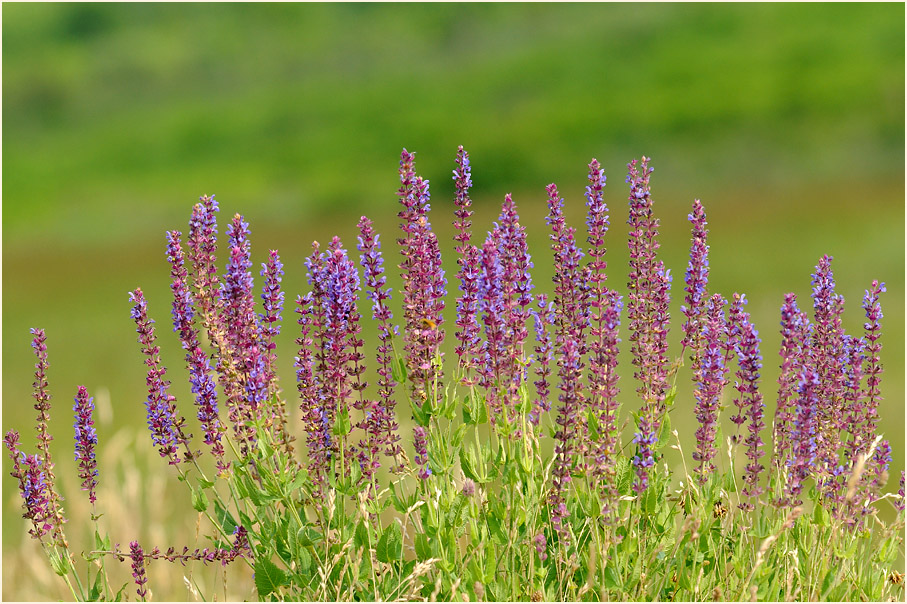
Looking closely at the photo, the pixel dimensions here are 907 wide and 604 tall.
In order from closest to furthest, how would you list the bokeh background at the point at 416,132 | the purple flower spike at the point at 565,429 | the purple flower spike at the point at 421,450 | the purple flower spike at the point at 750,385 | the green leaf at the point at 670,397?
the purple flower spike at the point at 565,429
the purple flower spike at the point at 750,385
the purple flower spike at the point at 421,450
the green leaf at the point at 670,397
the bokeh background at the point at 416,132

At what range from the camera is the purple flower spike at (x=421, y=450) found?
384 centimetres

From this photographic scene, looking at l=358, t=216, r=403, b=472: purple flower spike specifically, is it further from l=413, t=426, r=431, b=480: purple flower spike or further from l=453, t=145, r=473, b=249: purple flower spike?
l=453, t=145, r=473, b=249: purple flower spike

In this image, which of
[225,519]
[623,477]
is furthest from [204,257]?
[623,477]

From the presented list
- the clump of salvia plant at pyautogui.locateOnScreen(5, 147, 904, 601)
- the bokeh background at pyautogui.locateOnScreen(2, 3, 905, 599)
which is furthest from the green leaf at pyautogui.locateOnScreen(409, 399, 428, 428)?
the bokeh background at pyautogui.locateOnScreen(2, 3, 905, 599)

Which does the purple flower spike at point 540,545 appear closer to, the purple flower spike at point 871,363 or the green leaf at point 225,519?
the green leaf at point 225,519

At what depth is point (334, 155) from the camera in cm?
5238

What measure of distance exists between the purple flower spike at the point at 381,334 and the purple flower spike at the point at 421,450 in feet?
0.24

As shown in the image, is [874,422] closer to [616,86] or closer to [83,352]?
[83,352]

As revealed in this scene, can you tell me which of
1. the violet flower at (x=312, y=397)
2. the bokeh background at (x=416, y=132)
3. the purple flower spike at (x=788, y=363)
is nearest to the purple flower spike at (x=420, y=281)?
the violet flower at (x=312, y=397)

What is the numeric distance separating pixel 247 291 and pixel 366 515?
963mm

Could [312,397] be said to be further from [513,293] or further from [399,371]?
[513,293]

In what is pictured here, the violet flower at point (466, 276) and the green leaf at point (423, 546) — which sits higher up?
the violet flower at point (466, 276)

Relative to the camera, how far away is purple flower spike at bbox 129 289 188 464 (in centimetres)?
382

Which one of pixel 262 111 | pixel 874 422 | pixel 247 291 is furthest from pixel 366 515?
pixel 262 111
